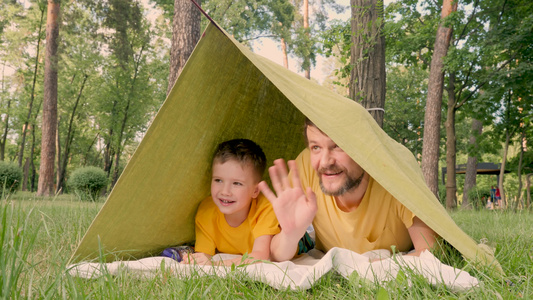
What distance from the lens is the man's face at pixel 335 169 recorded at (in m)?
2.28

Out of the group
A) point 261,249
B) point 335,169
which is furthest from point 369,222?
point 261,249

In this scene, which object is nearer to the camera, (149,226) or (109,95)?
(149,226)

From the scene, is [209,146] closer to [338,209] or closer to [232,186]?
[232,186]

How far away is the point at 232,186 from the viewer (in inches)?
101

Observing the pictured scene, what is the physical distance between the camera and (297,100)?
215 cm

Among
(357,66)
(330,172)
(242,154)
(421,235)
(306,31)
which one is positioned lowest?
(421,235)

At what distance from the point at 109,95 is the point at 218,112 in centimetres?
1684

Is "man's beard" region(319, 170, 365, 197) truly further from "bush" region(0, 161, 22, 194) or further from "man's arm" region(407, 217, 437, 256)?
"bush" region(0, 161, 22, 194)

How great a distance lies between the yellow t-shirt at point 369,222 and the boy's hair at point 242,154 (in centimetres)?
48

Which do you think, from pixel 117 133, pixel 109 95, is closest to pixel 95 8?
pixel 109 95

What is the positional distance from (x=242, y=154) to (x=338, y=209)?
2.40 ft

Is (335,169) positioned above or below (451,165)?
below

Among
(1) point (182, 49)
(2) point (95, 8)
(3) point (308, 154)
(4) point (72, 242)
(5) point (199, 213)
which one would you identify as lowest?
(4) point (72, 242)

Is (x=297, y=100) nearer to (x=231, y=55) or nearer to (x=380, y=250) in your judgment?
(x=231, y=55)
